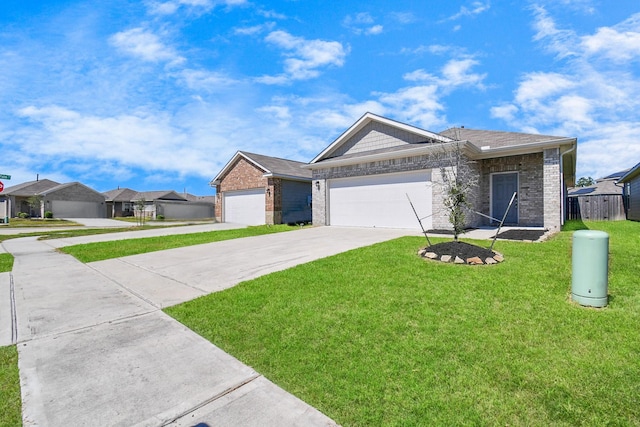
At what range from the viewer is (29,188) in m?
36.9

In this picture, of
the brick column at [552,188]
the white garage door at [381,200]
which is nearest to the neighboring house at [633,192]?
the brick column at [552,188]

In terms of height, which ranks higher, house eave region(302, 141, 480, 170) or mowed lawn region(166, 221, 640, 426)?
house eave region(302, 141, 480, 170)

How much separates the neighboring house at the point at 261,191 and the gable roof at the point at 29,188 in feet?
102

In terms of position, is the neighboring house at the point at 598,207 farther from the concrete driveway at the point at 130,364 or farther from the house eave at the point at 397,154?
the concrete driveway at the point at 130,364

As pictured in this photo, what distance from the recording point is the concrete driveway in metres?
2.20

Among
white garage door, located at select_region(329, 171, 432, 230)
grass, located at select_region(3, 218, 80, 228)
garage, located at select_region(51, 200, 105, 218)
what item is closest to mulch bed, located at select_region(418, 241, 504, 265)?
white garage door, located at select_region(329, 171, 432, 230)

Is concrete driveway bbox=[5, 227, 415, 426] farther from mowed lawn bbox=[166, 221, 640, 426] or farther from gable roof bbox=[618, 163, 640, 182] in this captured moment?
gable roof bbox=[618, 163, 640, 182]

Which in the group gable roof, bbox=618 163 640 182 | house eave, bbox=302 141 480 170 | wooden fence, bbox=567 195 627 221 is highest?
house eave, bbox=302 141 480 170

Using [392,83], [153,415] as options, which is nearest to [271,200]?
[392,83]

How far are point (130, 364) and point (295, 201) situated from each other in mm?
16952

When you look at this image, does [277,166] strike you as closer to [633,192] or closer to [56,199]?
[633,192]

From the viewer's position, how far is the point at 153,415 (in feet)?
7.20

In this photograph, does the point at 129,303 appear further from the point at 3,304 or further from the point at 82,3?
the point at 82,3

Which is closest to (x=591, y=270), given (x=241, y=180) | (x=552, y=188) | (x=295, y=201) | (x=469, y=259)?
(x=469, y=259)
